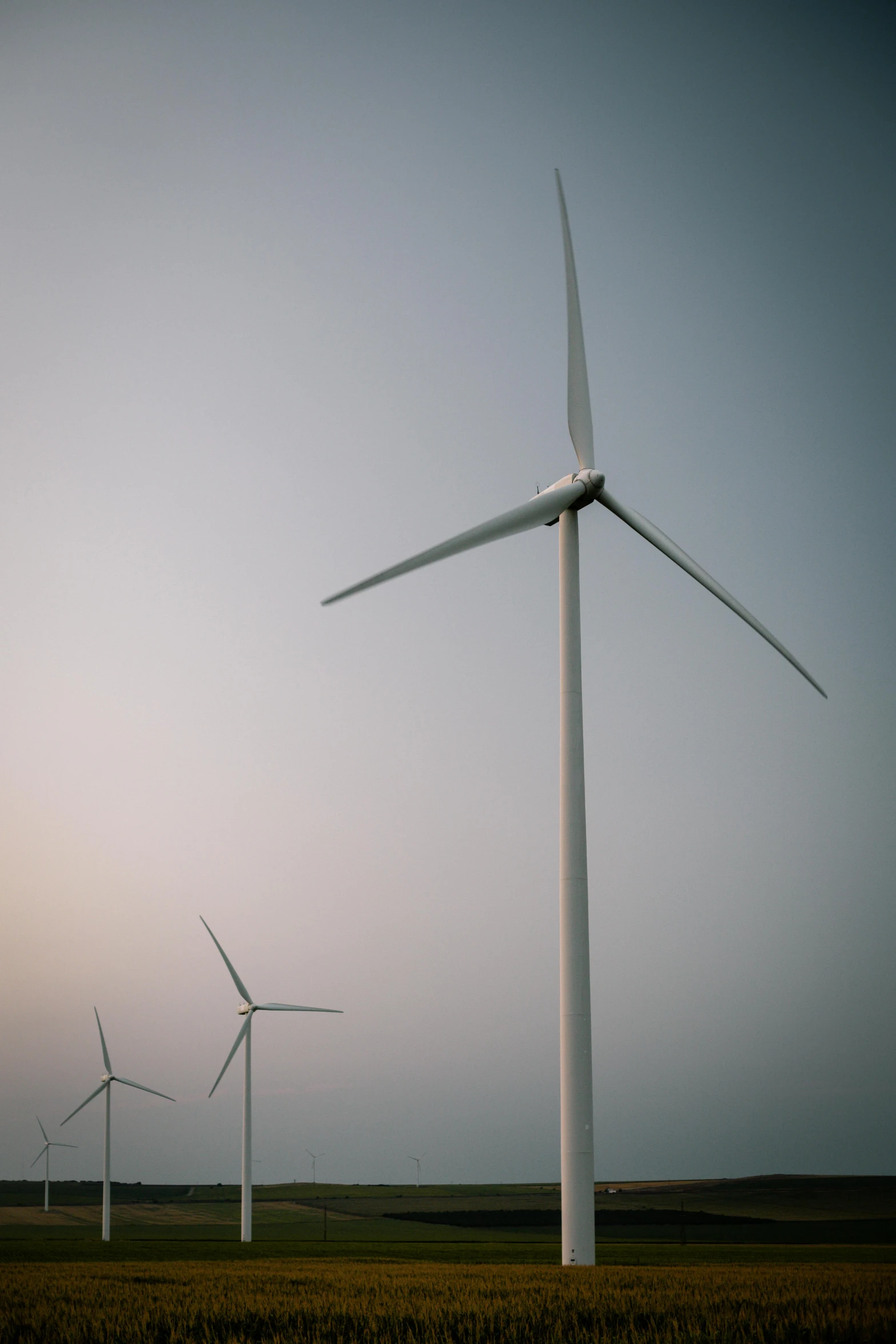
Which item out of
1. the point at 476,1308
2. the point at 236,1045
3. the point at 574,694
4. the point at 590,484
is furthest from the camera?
the point at 236,1045

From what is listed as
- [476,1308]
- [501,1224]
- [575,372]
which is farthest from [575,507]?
[501,1224]

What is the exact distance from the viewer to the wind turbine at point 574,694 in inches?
1099

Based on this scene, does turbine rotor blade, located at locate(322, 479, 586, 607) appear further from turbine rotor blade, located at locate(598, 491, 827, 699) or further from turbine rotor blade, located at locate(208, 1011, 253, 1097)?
turbine rotor blade, located at locate(208, 1011, 253, 1097)

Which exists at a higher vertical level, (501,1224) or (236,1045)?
(236,1045)

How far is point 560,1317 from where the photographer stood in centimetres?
1714

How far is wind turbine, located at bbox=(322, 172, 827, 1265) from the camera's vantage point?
27922 mm

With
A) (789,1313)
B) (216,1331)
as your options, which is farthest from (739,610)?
(216,1331)

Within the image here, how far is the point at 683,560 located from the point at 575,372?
7.58 meters

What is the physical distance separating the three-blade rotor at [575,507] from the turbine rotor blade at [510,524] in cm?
2

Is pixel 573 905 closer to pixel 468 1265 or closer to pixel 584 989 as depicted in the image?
pixel 584 989

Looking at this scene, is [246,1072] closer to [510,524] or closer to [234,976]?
[234,976]

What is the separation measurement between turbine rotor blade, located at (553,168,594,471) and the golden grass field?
2396cm

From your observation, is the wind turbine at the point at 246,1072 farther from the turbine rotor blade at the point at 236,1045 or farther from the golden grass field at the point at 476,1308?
the golden grass field at the point at 476,1308

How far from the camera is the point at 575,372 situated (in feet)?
123
